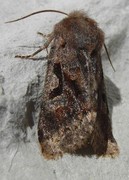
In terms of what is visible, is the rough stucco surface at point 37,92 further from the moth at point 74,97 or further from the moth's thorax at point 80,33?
the moth's thorax at point 80,33

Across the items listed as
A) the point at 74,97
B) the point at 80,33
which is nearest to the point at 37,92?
the point at 74,97

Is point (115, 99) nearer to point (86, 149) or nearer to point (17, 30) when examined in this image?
point (86, 149)

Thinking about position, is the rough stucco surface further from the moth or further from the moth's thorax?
the moth's thorax

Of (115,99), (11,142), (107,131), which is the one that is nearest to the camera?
(11,142)

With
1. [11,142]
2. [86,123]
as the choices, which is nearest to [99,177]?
[86,123]

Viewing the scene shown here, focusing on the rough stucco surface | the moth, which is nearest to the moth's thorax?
the moth
